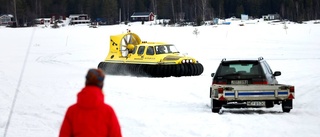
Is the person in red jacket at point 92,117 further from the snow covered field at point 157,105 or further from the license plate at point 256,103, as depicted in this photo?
the license plate at point 256,103

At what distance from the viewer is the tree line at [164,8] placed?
112 metres

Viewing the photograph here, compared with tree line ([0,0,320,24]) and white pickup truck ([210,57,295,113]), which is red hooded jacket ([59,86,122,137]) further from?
tree line ([0,0,320,24])

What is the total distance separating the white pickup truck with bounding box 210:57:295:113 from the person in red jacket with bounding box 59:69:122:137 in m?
8.54

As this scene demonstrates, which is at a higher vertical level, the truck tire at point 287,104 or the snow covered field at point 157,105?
the truck tire at point 287,104

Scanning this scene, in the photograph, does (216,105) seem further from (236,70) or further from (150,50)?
(150,50)

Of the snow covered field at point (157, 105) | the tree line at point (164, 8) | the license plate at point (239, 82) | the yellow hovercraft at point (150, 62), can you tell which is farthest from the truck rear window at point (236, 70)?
the tree line at point (164, 8)

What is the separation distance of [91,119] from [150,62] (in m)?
20.2

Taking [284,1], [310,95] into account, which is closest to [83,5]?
[284,1]

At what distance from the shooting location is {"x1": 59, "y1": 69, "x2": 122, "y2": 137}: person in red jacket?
19.3ft

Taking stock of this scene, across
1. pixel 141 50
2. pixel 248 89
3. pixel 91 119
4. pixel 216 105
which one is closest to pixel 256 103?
pixel 248 89

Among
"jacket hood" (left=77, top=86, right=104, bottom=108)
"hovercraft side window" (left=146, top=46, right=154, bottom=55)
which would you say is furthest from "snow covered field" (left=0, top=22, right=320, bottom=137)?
"jacket hood" (left=77, top=86, right=104, bottom=108)

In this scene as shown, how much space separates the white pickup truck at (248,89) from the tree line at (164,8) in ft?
308

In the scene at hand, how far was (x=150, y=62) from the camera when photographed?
26.2m

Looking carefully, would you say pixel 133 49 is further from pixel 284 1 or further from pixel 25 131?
pixel 284 1
